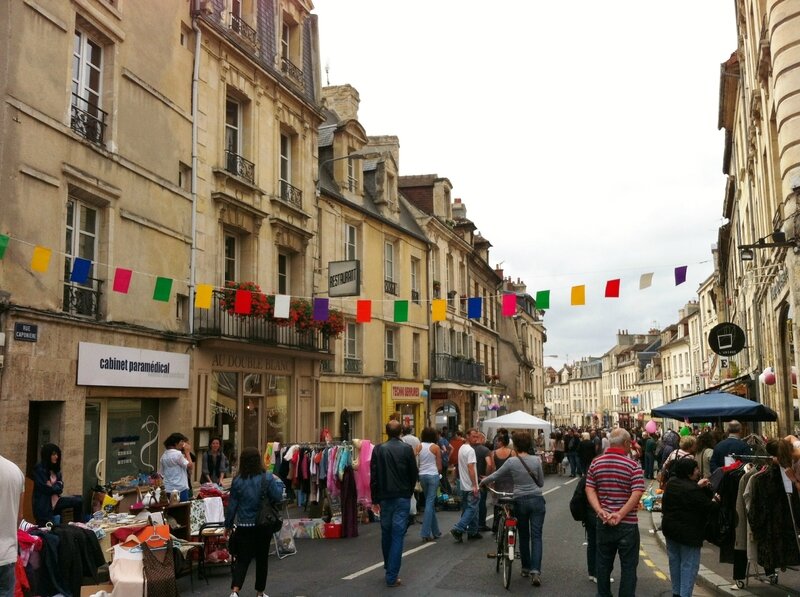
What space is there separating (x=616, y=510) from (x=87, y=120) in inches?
428

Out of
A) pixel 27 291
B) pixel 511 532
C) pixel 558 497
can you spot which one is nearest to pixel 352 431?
pixel 558 497

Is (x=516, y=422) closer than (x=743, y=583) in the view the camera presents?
No

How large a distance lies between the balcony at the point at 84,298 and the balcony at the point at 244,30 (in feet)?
26.1

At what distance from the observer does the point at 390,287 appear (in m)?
27.2

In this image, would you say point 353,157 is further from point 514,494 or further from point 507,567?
point 507,567

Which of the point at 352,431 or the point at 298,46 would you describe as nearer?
the point at 298,46

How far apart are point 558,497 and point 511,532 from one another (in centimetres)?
1161

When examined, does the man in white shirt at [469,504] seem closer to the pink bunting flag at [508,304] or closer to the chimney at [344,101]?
the pink bunting flag at [508,304]

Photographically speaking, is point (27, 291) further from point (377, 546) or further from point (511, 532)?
point (511, 532)

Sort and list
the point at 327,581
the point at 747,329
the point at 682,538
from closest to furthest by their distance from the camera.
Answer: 1. the point at 682,538
2. the point at 327,581
3. the point at 747,329

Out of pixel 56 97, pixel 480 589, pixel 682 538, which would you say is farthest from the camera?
pixel 56 97

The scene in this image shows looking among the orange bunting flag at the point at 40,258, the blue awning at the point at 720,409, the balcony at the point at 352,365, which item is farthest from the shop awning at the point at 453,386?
the orange bunting flag at the point at 40,258

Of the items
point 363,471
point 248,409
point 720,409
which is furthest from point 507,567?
point 248,409

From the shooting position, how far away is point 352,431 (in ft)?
80.4
